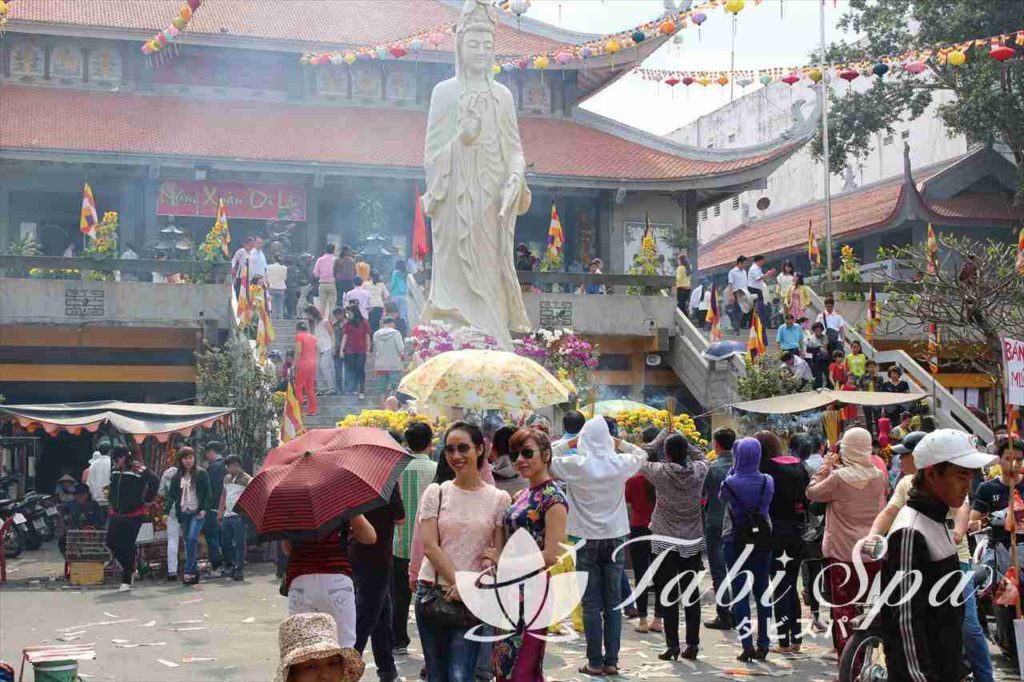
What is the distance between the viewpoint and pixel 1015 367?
27.0ft

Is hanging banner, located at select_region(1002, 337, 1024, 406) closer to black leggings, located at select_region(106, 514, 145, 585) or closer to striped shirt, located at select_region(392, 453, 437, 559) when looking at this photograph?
striped shirt, located at select_region(392, 453, 437, 559)

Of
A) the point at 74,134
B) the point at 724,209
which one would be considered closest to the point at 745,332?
the point at 74,134

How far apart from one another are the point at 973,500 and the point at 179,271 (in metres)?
15.2

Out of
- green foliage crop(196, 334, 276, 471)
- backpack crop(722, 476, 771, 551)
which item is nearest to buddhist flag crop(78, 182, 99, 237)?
green foliage crop(196, 334, 276, 471)

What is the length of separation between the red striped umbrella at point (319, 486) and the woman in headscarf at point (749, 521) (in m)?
3.24

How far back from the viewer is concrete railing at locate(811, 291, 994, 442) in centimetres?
1823

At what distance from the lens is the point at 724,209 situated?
4212 centimetres

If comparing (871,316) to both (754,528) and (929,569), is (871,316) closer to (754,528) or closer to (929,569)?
(754,528)

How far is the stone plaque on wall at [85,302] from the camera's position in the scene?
21.3m

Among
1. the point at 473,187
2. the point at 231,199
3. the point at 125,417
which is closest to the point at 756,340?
the point at 473,187

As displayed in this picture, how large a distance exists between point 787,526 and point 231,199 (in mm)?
18949

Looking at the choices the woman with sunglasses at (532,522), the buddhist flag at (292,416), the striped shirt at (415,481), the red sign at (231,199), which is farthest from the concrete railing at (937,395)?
the woman with sunglasses at (532,522)

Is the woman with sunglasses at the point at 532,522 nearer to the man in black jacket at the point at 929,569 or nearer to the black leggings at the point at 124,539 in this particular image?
the man in black jacket at the point at 929,569

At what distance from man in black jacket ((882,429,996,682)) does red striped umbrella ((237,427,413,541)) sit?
2.35m
